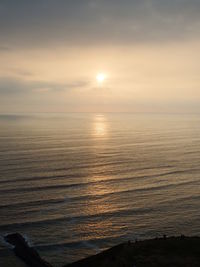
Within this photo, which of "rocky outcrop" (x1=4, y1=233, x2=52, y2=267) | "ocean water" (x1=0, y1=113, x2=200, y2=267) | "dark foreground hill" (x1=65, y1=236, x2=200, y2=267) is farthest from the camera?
"ocean water" (x1=0, y1=113, x2=200, y2=267)

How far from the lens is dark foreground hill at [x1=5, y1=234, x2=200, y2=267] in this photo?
3550cm

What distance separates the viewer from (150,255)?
37.4m

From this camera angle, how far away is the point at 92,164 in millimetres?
109938

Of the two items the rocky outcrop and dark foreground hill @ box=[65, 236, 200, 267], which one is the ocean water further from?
dark foreground hill @ box=[65, 236, 200, 267]

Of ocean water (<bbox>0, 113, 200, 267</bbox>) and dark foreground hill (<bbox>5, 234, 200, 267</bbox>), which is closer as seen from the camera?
dark foreground hill (<bbox>5, 234, 200, 267</bbox>)

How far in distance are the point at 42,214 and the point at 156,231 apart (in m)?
22.7

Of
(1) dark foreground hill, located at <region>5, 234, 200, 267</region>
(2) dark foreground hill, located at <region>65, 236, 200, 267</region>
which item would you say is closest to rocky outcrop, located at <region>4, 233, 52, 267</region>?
(1) dark foreground hill, located at <region>5, 234, 200, 267</region>

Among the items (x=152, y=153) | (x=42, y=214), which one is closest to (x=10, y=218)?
(x=42, y=214)

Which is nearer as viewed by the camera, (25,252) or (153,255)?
(153,255)

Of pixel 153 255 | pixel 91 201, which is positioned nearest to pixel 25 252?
pixel 153 255

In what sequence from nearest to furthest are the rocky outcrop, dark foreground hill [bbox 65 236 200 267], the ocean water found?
dark foreground hill [bbox 65 236 200 267] → the rocky outcrop → the ocean water

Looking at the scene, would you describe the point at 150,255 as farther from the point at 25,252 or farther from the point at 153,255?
the point at 25,252

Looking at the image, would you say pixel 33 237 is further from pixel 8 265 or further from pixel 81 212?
pixel 81 212

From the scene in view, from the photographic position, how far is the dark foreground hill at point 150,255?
1398 inches
